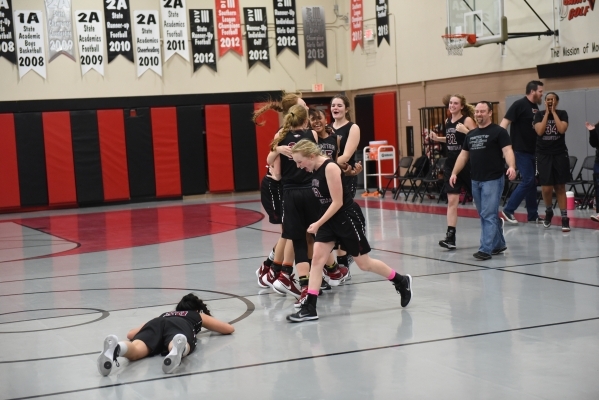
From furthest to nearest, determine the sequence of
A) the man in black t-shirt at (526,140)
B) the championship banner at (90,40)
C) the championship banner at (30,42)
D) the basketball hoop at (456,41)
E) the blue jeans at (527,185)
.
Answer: the championship banner at (90,40)
the championship banner at (30,42)
the basketball hoop at (456,41)
the blue jeans at (527,185)
the man in black t-shirt at (526,140)

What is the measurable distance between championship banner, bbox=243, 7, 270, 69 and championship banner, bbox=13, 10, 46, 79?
Result: 5.31 metres

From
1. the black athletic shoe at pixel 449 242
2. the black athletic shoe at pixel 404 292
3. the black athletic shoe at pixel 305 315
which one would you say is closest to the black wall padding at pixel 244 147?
the black athletic shoe at pixel 449 242

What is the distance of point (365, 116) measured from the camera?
22.2 m

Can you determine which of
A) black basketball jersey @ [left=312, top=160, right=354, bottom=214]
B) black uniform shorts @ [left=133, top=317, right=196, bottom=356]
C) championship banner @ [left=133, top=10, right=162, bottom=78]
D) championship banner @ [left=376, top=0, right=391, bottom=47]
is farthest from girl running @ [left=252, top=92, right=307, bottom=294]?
championship banner @ [left=133, top=10, right=162, bottom=78]

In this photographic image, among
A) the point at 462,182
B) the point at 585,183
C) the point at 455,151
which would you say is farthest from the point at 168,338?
the point at 585,183

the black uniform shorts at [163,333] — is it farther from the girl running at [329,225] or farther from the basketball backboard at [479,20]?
the basketball backboard at [479,20]

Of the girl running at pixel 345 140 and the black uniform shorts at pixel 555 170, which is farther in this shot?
the black uniform shorts at pixel 555 170

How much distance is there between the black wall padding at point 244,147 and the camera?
22047 millimetres

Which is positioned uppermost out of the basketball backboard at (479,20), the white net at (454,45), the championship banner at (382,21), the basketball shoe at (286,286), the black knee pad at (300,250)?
the championship banner at (382,21)

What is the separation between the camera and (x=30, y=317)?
7527mm

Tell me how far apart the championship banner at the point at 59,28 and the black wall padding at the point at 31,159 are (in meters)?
1.68

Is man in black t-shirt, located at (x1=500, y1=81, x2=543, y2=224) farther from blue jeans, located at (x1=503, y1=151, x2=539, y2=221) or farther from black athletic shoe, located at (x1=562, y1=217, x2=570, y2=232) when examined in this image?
black athletic shoe, located at (x1=562, y1=217, x2=570, y2=232)

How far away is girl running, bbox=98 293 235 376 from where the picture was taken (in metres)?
5.42

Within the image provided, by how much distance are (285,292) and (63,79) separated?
14563 mm
